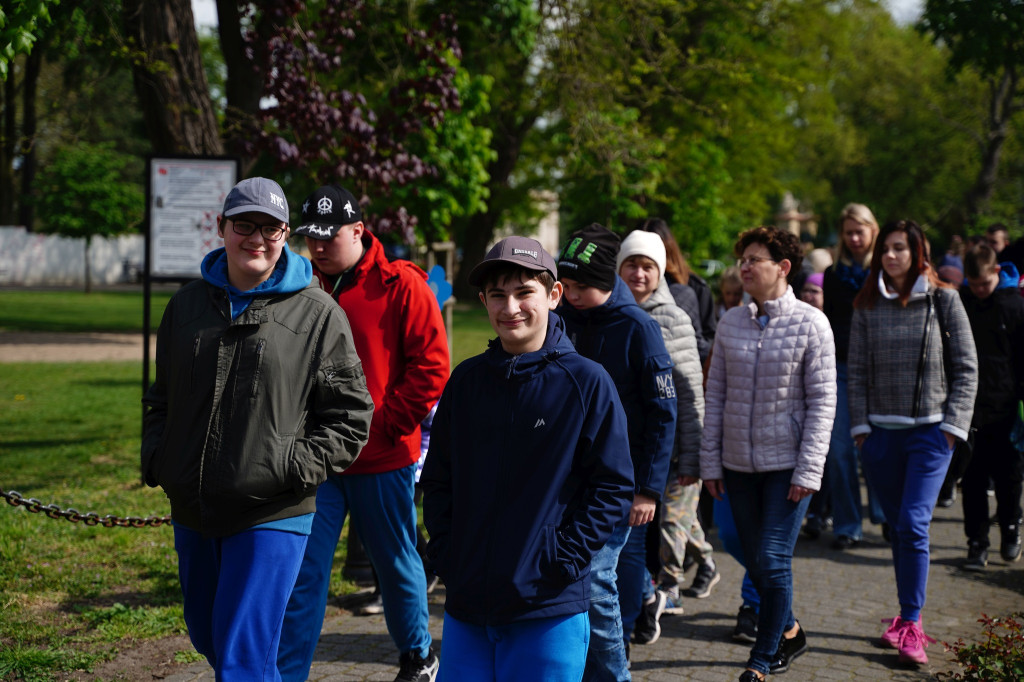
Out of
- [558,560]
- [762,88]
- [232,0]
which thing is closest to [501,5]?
[232,0]

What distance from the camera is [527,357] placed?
10.4 ft

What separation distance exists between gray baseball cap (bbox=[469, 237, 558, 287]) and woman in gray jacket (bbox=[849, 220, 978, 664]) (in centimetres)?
297

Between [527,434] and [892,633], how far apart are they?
11.1 feet

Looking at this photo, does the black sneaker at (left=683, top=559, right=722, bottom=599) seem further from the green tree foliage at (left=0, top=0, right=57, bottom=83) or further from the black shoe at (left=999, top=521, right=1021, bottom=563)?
the green tree foliage at (left=0, top=0, right=57, bottom=83)

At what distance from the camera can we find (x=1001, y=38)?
7.26m

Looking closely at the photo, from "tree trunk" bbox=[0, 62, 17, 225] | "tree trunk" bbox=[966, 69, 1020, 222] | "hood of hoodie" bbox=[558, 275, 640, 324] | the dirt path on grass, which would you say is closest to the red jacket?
"hood of hoodie" bbox=[558, 275, 640, 324]

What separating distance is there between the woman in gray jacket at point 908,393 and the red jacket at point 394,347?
2.45 metres

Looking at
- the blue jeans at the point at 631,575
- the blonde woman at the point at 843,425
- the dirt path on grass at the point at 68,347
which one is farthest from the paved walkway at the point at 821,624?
the dirt path on grass at the point at 68,347

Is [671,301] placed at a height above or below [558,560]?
above

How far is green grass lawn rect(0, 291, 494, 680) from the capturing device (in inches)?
210

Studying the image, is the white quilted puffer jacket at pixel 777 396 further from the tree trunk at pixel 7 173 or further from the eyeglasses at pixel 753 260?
the tree trunk at pixel 7 173

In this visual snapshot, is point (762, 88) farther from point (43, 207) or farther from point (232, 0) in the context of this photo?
point (43, 207)

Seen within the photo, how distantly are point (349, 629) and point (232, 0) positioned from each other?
7.79 m

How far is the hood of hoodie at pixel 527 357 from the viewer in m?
3.13
